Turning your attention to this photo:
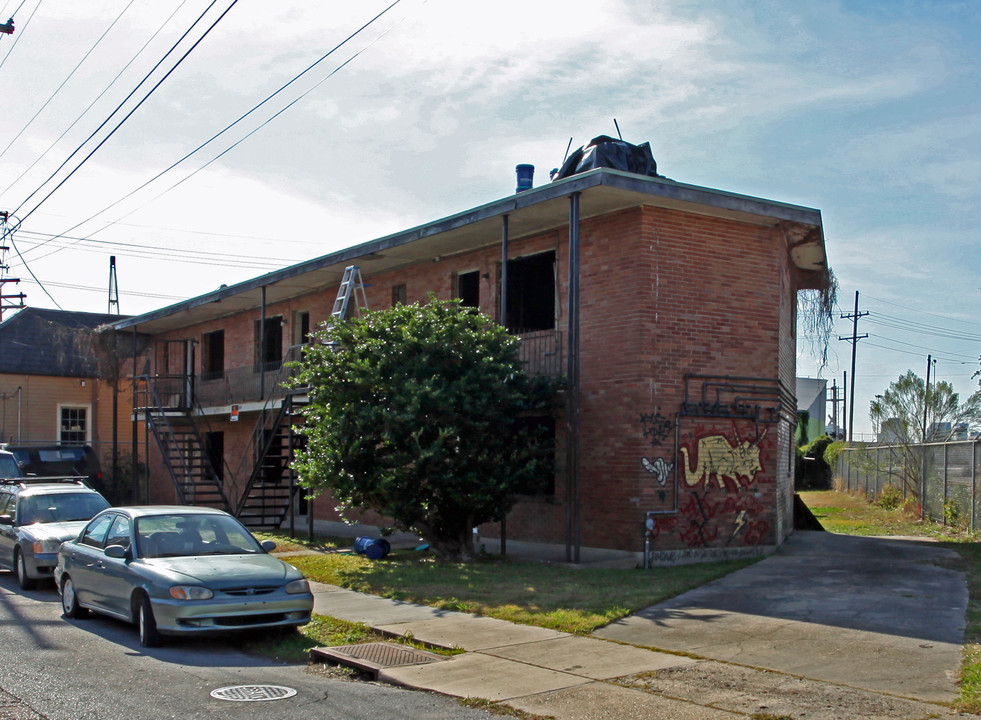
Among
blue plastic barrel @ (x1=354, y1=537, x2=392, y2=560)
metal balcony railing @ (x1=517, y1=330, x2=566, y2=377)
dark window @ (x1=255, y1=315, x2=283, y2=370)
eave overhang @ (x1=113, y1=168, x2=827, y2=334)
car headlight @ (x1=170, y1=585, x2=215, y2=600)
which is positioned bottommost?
blue plastic barrel @ (x1=354, y1=537, x2=392, y2=560)

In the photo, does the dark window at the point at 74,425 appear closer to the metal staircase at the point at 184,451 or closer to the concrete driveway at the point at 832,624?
the metal staircase at the point at 184,451

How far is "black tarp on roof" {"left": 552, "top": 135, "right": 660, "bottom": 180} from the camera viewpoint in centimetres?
1714

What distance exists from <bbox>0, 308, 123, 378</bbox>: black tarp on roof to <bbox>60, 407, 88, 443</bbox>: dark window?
1.51 metres

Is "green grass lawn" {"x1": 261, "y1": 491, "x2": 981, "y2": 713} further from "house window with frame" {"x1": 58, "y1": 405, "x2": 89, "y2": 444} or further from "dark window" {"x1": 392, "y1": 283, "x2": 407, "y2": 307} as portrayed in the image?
"house window with frame" {"x1": 58, "y1": 405, "x2": 89, "y2": 444}

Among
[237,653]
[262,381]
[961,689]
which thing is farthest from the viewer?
[262,381]

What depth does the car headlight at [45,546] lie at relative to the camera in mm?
12949

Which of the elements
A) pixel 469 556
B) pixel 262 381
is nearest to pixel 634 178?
pixel 469 556

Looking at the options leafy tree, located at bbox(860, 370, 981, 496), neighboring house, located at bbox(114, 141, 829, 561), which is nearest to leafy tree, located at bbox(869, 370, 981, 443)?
leafy tree, located at bbox(860, 370, 981, 496)

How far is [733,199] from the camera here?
1513cm

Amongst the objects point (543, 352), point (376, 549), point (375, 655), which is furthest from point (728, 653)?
point (543, 352)

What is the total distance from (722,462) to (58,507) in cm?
1031

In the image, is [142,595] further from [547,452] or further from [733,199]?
[733,199]

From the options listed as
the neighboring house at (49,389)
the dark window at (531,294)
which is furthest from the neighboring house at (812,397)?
the dark window at (531,294)

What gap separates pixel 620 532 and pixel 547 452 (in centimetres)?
169
